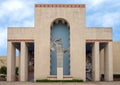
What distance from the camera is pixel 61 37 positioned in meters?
43.8

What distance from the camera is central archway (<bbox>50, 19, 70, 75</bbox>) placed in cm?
4306

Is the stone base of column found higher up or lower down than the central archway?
lower down

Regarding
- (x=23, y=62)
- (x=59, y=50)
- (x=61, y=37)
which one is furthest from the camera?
(x=61, y=37)

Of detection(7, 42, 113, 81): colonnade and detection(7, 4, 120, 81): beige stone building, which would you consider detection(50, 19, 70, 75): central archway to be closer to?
detection(7, 4, 120, 81): beige stone building

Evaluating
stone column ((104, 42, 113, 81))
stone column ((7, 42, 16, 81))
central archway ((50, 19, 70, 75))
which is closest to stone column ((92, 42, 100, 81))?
stone column ((104, 42, 113, 81))

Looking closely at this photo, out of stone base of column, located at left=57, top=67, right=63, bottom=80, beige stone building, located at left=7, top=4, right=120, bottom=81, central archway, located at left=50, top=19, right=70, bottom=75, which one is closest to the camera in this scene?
stone base of column, located at left=57, top=67, right=63, bottom=80

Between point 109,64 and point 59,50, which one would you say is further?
point 109,64

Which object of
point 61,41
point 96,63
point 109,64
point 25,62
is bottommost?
point 109,64

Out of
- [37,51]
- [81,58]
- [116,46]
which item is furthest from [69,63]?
[116,46]

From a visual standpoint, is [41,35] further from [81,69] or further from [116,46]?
[116,46]

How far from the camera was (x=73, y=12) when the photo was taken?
43.0 meters

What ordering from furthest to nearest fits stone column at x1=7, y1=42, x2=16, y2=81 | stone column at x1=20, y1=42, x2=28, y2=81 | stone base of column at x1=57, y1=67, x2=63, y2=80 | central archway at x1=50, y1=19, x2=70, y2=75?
central archway at x1=50, y1=19, x2=70, y2=75, stone column at x1=7, y1=42, x2=16, y2=81, stone column at x1=20, y1=42, x2=28, y2=81, stone base of column at x1=57, y1=67, x2=63, y2=80

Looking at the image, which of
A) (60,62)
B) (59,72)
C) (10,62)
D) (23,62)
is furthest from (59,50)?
(10,62)

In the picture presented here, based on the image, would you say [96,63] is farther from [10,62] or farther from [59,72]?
[10,62]
